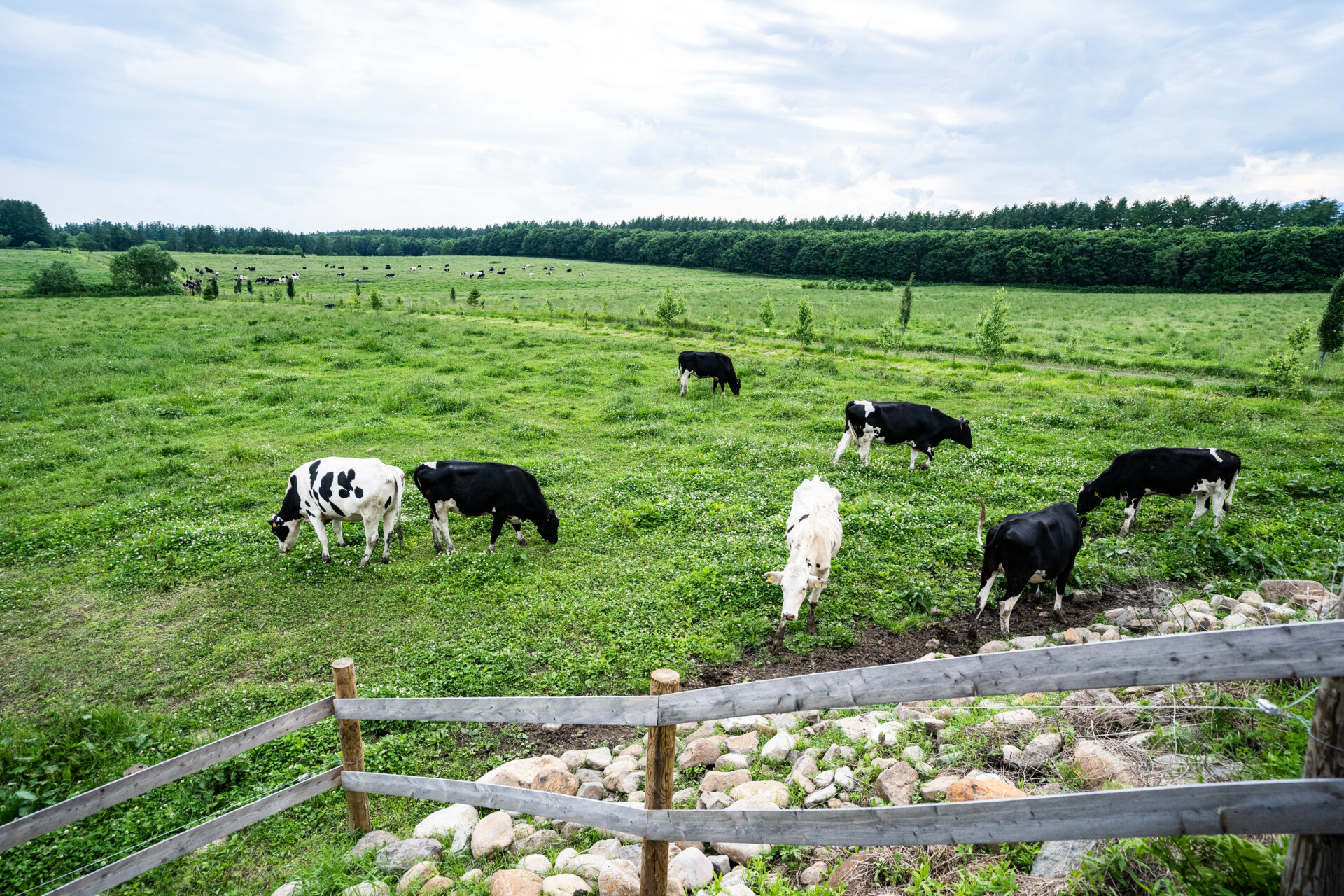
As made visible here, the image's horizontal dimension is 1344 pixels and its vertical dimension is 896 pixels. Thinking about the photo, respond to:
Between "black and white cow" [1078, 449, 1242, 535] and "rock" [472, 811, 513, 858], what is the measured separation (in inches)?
472

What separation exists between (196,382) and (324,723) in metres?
21.4

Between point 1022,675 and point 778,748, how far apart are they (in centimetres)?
400

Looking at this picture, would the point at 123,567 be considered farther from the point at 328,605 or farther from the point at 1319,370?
Answer: the point at 1319,370

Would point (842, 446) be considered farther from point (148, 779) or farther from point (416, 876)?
point (148, 779)

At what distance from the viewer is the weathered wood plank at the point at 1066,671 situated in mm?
2256

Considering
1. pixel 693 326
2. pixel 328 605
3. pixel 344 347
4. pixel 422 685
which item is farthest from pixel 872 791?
pixel 693 326

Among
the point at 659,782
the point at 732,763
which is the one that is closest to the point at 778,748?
the point at 732,763

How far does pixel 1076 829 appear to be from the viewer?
2.58 m

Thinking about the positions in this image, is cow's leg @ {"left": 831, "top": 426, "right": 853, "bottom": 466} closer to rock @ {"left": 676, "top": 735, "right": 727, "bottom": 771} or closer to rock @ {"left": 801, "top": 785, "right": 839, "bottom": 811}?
rock @ {"left": 676, "top": 735, "right": 727, "bottom": 771}

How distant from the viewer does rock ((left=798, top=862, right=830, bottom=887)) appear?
14.3 feet

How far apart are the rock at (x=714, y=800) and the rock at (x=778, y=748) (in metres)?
0.71

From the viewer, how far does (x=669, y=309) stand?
39.1 metres

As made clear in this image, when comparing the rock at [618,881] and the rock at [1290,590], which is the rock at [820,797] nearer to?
the rock at [618,881]

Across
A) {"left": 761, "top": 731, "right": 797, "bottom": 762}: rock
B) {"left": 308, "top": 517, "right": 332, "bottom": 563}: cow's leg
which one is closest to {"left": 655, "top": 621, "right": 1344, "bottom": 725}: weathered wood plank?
{"left": 761, "top": 731, "right": 797, "bottom": 762}: rock
